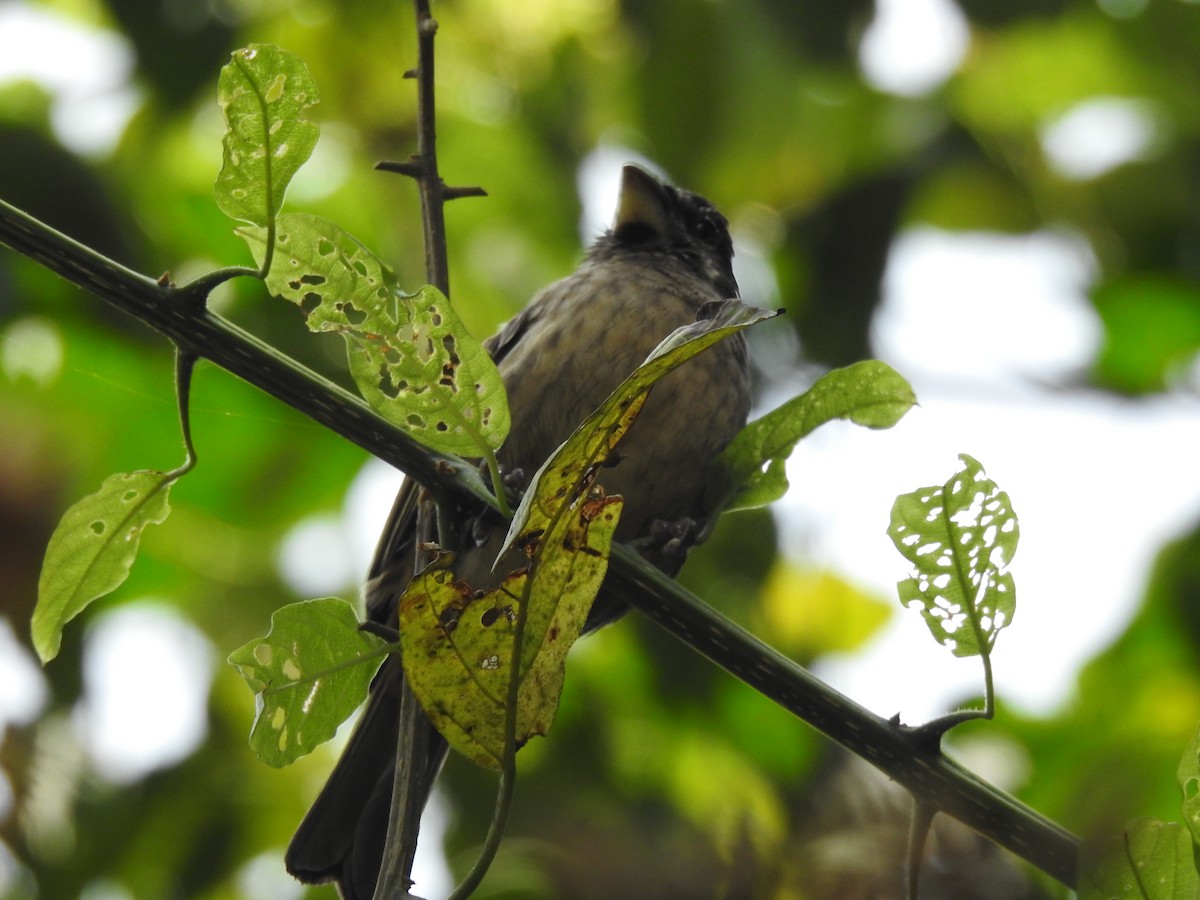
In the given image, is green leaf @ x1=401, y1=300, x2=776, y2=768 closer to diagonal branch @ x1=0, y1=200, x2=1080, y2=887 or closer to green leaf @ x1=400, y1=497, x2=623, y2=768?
green leaf @ x1=400, y1=497, x2=623, y2=768

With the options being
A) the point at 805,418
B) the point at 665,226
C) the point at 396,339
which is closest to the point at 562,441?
the point at 665,226

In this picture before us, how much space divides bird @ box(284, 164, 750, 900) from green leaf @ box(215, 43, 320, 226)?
53.8 inches

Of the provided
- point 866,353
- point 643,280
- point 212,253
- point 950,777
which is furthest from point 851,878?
point 212,253

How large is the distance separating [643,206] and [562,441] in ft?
3.56

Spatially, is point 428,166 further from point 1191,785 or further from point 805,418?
point 1191,785

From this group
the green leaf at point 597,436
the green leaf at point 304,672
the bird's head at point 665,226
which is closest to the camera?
the green leaf at point 597,436

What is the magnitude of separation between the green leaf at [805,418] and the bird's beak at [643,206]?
2.04 m

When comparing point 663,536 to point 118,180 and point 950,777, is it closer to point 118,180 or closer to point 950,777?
point 950,777

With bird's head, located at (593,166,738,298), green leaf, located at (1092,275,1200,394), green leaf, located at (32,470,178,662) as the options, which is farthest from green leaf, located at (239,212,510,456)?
green leaf, located at (1092,275,1200,394)

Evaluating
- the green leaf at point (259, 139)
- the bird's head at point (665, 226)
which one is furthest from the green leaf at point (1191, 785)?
the bird's head at point (665, 226)

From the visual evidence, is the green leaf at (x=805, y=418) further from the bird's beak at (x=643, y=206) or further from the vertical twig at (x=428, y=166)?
the bird's beak at (x=643, y=206)

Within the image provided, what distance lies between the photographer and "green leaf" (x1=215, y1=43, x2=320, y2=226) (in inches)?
54.2

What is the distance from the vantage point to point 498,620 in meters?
1.27

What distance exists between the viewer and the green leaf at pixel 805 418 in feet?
5.71
